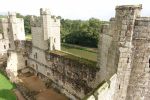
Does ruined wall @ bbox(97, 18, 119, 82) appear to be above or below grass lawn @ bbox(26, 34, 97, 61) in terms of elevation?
above

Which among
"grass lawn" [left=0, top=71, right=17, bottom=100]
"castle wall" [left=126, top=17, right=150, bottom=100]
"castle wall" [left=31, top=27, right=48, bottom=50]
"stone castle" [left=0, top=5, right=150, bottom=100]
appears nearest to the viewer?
"castle wall" [left=126, top=17, right=150, bottom=100]

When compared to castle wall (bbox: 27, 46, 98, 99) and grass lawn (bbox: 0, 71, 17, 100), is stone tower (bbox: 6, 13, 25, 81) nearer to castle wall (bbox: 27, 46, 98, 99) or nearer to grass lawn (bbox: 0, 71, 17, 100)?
grass lawn (bbox: 0, 71, 17, 100)

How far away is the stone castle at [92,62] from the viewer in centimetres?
800

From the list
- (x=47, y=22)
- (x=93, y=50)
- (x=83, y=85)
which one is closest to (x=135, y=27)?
(x=83, y=85)

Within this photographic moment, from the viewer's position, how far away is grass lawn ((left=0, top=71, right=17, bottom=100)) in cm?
1616

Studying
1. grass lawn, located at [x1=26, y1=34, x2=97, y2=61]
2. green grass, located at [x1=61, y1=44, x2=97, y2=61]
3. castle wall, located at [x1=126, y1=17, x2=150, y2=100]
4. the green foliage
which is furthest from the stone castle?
the green foliage

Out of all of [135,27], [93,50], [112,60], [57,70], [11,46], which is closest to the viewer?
[135,27]

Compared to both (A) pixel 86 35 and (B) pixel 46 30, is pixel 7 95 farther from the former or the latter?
(A) pixel 86 35

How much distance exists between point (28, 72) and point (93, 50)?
20.4m

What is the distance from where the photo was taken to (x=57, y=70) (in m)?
17.2

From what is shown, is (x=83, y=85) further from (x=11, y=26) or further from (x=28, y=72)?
(x=11, y=26)

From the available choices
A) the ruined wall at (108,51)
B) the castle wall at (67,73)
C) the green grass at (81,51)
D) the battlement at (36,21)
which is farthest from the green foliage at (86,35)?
the ruined wall at (108,51)

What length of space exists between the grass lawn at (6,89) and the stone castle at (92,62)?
98 centimetres

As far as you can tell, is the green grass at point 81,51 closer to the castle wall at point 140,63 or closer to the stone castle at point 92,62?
the stone castle at point 92,62
